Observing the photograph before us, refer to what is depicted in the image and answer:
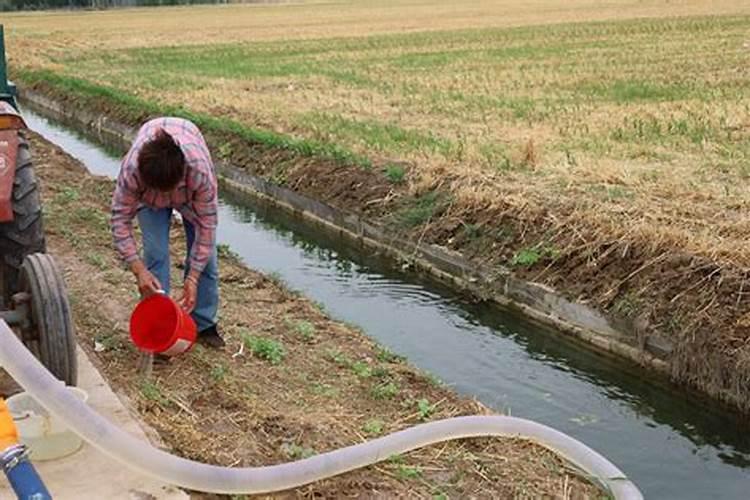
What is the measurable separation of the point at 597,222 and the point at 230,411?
4572mm

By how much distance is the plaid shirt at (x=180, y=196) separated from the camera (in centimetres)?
556

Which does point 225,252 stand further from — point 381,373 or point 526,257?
point 381,373

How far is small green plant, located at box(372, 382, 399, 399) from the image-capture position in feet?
20.6

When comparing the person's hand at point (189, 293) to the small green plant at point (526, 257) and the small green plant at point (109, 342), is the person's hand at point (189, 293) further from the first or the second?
the small green plant at point (526, 257)

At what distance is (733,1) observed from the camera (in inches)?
1906

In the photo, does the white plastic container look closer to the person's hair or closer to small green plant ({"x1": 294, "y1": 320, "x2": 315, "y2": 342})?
the person's hair

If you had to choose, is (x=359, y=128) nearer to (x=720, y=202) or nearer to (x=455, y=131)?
(x=455, y=131)

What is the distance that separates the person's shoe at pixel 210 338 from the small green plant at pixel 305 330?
984mm

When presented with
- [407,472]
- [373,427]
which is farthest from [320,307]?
[407,472]

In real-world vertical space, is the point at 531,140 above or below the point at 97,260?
above

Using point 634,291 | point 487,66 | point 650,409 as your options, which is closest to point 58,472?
point 650,409

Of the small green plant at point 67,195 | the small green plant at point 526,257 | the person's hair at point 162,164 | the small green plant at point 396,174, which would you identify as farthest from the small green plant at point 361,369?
the small green plant at point 67,195

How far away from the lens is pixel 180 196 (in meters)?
5.74

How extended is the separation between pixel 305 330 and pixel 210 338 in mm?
1134
